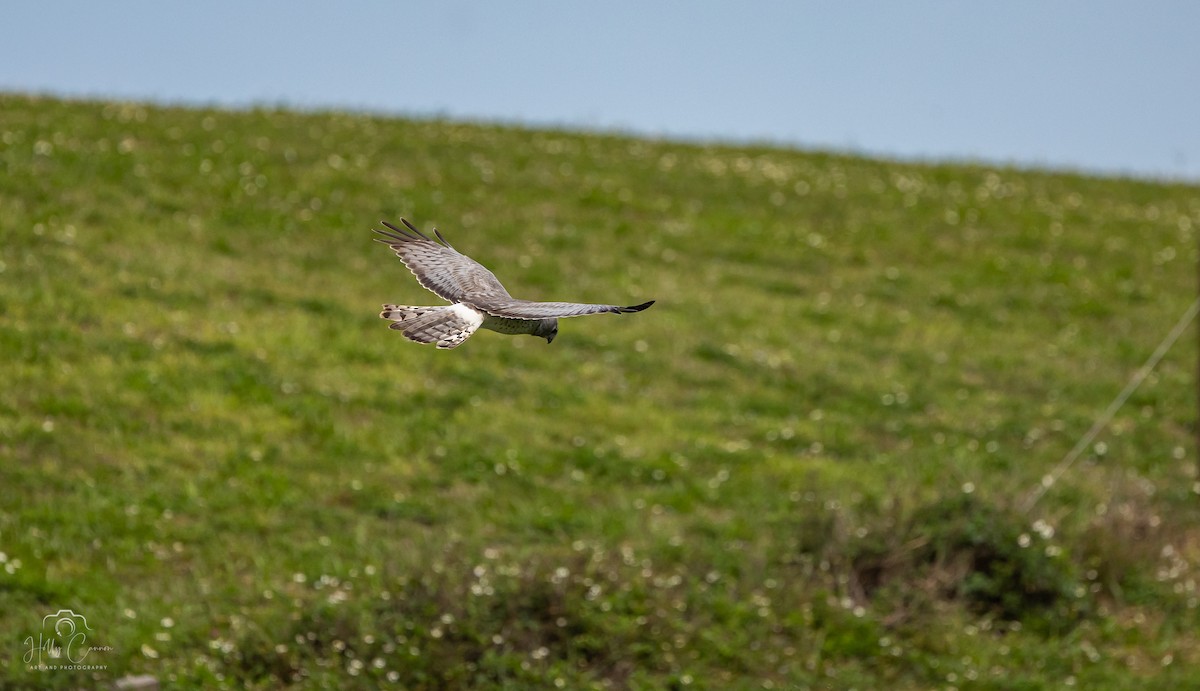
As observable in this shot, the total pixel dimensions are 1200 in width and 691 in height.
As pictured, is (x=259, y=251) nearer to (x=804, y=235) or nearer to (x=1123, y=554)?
(x=804, y=235)

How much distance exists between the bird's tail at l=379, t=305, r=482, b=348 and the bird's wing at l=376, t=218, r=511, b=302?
3 centimetres

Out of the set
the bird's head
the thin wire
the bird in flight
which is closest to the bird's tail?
the bird in flight

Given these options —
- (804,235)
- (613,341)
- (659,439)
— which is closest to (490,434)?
(659,439)

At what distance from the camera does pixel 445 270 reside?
281 centimetres

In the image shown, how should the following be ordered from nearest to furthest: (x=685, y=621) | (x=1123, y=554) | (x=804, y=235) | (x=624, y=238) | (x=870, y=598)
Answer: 1. (x=685, y=621)
2. (x=870, y=598)
3. (x=1123, y=554)
4. (x=624, y=238)
5. (x=804, y=235)

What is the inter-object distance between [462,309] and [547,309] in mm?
495

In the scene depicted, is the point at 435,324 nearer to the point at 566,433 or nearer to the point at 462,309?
the point at 462,309

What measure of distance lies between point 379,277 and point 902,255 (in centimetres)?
680

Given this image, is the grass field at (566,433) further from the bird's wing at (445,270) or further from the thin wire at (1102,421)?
the bird's wing at (445,270)

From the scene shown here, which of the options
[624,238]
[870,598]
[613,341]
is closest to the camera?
[870,598]

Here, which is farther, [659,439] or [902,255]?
[902,255]

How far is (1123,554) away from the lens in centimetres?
983
